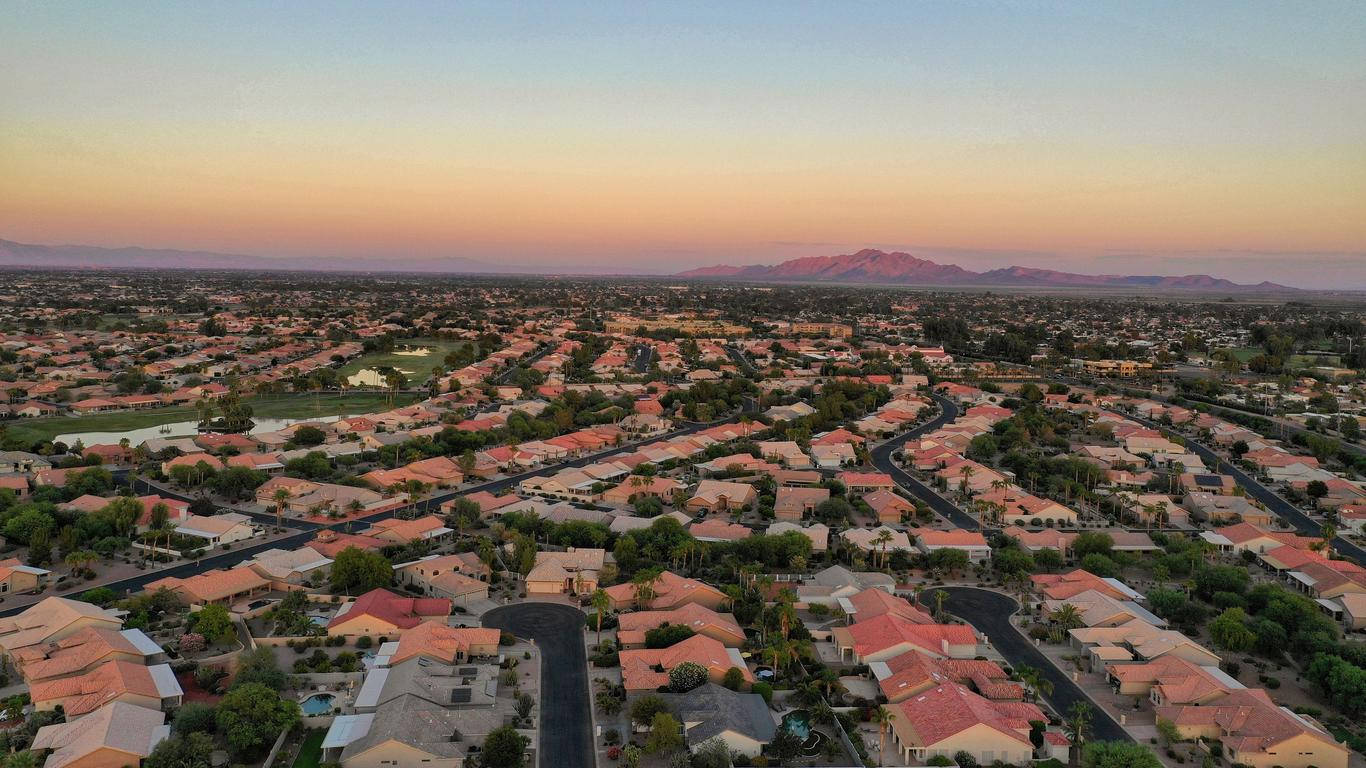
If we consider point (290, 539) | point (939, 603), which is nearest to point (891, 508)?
point (939, 603)

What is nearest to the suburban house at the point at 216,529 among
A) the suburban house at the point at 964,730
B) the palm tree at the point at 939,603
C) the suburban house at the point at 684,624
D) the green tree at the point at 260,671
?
the green tree at the point at 260,671

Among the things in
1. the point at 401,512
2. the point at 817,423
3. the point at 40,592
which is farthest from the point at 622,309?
the point at 40,592

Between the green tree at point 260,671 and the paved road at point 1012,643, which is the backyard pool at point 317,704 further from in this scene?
the paved road at point 1012,643

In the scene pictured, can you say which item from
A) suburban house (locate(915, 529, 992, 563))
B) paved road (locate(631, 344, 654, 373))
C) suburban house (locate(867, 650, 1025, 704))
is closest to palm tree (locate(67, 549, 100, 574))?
suburban house (locate(867, 650, 1025, 704))

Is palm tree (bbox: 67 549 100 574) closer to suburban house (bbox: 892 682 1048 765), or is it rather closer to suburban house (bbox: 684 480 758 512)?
suburban house (bbox: 684 480 758 512)

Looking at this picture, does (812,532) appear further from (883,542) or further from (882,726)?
(882,726)

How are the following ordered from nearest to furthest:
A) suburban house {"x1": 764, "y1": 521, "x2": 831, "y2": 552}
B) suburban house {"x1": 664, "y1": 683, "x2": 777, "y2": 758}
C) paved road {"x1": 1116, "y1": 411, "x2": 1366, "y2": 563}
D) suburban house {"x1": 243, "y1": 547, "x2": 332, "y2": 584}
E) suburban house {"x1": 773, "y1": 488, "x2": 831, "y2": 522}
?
suburban house {"x1": 664, "y1": 683, "x2": 777, "y2": 758} < suburban house {"x1": 243, "y1": 547, "x2": 332, "y2": 584} < suburban house {"x1": 764, "y1": 521, "x2": 831, "y2": 552} < paved road {"x1": 1116, "y1": 411, "x2": 1366, "y2": 563} < suburban house {"x1": 773, "y1": 488, "x2": 831, "y2": 522}
